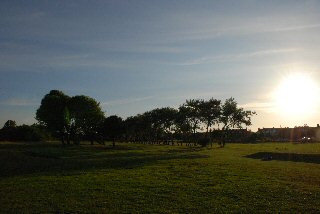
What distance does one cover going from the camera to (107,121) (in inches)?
3957

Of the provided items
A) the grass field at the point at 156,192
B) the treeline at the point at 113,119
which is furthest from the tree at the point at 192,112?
the grass field at the point at 156,192

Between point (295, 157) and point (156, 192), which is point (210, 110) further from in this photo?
point (156, 192)

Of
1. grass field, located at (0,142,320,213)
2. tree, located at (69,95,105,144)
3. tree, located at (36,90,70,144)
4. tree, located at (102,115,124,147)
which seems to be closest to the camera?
grass field, located at (0,142,320,213)

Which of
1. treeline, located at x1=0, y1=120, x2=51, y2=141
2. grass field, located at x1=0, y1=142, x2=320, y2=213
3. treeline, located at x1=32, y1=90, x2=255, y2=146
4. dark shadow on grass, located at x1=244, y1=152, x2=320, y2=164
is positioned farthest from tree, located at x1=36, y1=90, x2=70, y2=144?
grass field, located at x1=0, y1=142, x2=320, y2=213

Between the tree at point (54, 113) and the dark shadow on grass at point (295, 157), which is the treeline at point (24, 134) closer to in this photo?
the tree at point (54, 113)

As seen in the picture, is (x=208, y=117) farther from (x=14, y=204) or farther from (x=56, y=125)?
(x=14, y=204)

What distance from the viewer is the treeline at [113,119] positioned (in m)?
105

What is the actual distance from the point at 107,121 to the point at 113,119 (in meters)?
1.75

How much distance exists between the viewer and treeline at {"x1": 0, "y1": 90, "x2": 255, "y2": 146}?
4139 inches

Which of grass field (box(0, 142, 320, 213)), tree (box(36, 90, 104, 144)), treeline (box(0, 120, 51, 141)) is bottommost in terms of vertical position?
grass field (box(0, 142, 320, 213))

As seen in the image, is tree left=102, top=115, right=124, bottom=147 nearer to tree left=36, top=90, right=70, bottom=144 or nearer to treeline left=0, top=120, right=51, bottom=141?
tree left=36, top=90, right=70, bottom=144

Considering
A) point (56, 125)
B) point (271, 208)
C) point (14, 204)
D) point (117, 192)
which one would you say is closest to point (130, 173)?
point (117, 192)

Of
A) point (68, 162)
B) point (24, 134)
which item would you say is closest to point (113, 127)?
point (68, 162)

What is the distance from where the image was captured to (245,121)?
123 m
